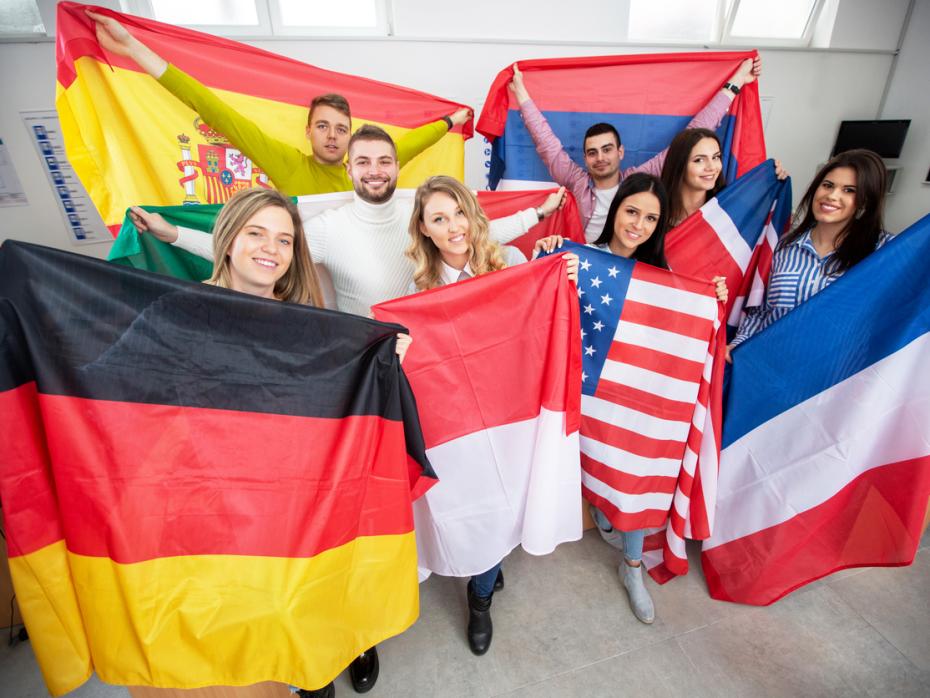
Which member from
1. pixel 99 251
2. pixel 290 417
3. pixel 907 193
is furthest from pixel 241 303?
pixel 907 193

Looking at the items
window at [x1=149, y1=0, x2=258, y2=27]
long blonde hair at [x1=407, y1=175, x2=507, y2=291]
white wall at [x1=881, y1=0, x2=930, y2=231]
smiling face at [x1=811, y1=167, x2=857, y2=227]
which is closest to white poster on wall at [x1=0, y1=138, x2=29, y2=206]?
window at [x1=149, y1=0, x2=258, y2=27]

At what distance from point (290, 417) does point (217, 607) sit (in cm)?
48

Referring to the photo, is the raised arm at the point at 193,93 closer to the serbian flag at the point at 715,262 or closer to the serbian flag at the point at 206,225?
the serbian flag at the point at 206,225

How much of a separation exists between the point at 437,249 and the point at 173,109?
4.51ft

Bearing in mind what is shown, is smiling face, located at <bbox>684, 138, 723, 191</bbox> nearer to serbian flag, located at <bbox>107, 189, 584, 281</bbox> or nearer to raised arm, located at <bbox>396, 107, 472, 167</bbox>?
serbian flag, located at <bbox>107, 189, 584, 281</bbox>

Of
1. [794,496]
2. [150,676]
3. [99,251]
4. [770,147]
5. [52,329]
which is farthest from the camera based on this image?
[770,147]

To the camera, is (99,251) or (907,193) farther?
(907,193)

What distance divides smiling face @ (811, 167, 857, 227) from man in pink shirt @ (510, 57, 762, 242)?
777 mm

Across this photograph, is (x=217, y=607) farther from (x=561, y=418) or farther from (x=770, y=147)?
(x=770, y=147)

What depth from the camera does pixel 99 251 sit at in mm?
3697

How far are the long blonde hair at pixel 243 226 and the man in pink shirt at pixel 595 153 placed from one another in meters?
1.46

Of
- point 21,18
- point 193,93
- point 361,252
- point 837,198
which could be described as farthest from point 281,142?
point 21,18

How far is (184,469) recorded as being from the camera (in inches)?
40.6

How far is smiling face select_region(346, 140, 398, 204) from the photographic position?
1.70 metres
